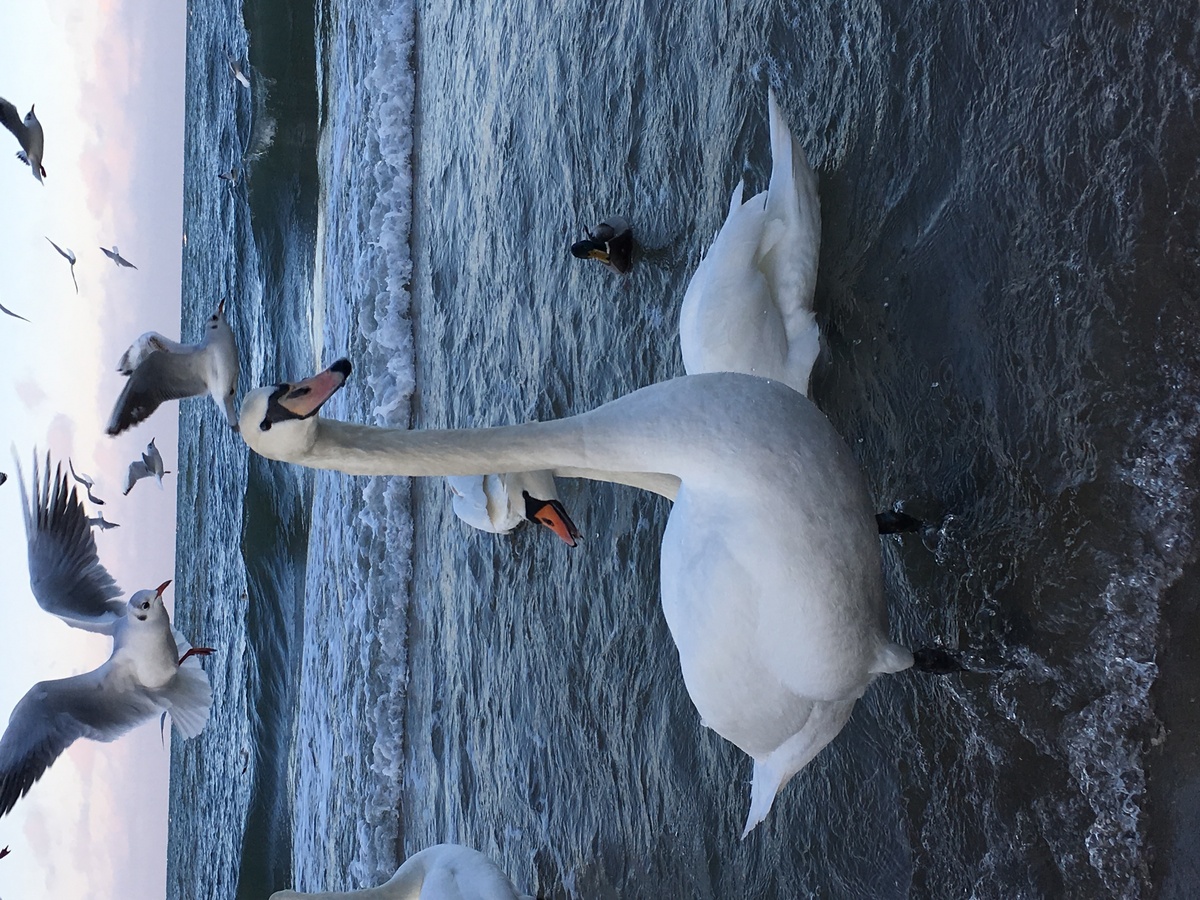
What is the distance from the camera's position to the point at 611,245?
4492 mm

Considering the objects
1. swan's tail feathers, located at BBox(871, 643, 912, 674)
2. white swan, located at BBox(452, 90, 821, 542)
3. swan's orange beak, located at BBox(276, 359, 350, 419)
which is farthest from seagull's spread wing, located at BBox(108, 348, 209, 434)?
swan's tail feathers, located at BBox(871, 643, 912, 674)

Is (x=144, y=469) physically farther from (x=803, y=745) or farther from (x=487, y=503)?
(x=803, y=745)

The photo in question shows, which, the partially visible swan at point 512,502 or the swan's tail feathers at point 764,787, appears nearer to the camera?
the swan's tail feathers at point 764,787

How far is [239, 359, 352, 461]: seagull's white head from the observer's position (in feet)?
6.57

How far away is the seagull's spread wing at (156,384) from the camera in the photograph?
4328 millimetres

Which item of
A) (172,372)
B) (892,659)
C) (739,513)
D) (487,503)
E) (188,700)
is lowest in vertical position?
(892,659)

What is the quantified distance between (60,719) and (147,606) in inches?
26.0

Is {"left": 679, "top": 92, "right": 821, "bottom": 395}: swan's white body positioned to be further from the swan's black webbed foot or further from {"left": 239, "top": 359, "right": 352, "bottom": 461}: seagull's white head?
{"left": 239, "top": 359, "right": 352, "bottom": 461}: seagull's white head

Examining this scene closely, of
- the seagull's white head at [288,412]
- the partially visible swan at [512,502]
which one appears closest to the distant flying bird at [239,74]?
the partially visible swan at [512,502]

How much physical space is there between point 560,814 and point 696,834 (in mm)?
1161

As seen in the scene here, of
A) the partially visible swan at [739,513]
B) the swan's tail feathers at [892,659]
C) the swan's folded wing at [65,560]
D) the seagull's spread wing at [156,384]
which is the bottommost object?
the swan's tail feathers at [892,659]

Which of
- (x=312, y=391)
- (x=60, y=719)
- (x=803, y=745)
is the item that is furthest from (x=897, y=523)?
(x=60, y=719)

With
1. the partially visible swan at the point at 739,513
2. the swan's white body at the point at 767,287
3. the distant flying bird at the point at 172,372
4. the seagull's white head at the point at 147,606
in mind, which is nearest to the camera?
the partially visible swan at the point at 739,513

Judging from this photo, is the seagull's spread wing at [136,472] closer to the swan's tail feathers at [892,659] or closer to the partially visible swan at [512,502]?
the partially visible swan at [512,502]
